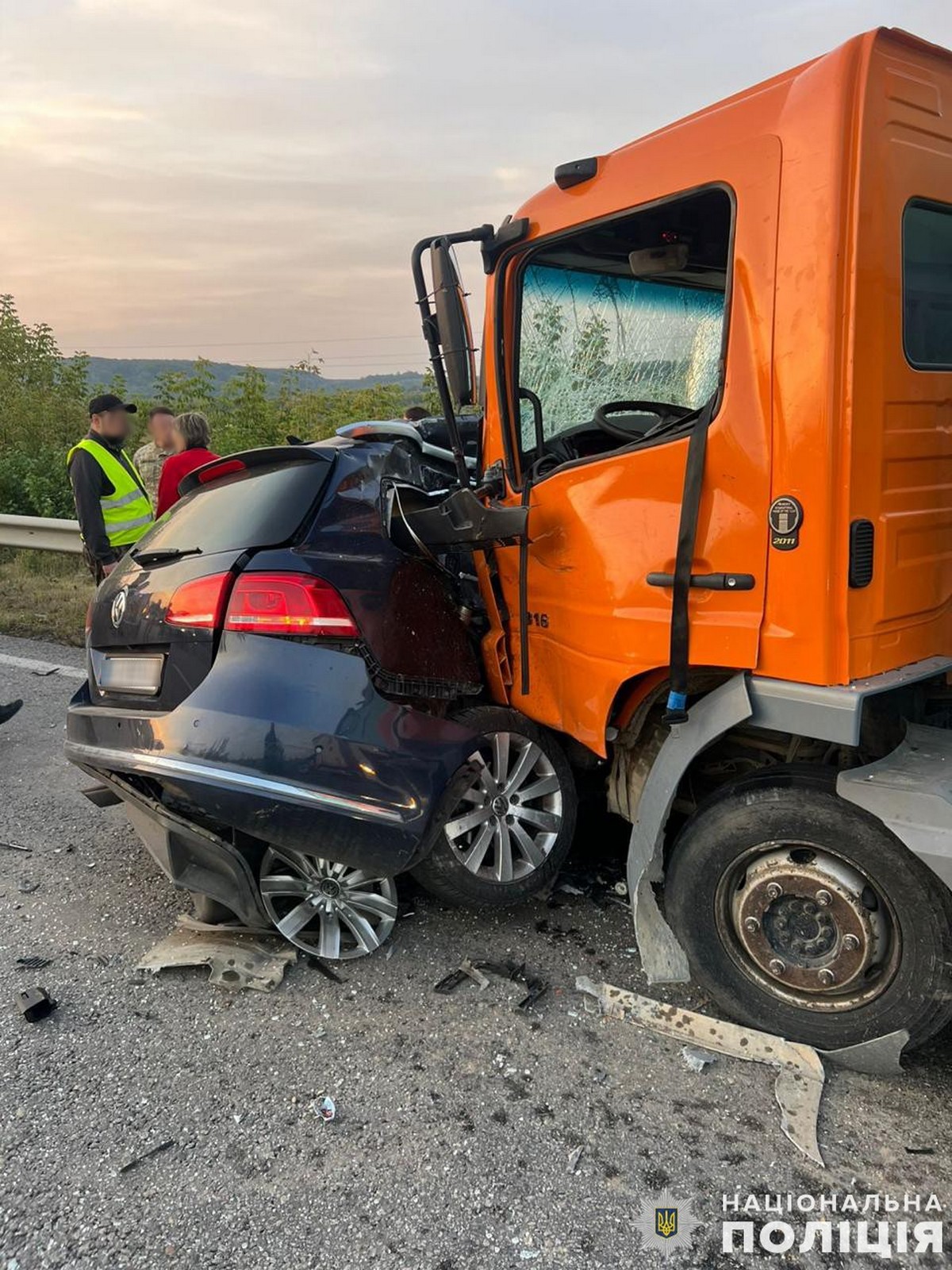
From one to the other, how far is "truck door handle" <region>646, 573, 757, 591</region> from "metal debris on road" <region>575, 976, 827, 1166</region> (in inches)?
48.7

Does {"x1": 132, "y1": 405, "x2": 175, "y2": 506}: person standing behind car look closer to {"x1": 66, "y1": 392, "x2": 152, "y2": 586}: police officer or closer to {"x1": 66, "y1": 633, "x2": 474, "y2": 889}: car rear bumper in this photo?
{"x1": 66, "y1": 392, "x2": 152, "y2": 586}: police officer

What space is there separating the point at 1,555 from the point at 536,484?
8856mm

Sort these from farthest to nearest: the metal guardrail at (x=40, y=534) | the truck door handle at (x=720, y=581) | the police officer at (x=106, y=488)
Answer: the metal guardrail at (x=40, y=534) → the police officer at (x=106, y=488) → the truck door handle at (x=720, y=581)

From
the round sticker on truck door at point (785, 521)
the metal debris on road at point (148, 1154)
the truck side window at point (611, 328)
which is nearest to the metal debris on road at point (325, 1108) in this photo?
the metal debris on road at point (148, 1154)

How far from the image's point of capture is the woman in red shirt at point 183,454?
18.1 ft

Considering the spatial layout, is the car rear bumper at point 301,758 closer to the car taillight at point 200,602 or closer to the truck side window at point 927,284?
the car taillight at point 200,602

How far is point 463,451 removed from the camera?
306 cm

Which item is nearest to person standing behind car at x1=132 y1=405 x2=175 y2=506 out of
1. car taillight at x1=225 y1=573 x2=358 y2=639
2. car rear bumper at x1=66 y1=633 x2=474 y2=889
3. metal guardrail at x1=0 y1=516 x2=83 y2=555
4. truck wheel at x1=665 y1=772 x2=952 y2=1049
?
metal guardrail at x1=0 y1=516 x2=83 y2=555

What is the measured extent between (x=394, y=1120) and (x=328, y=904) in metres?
0.77

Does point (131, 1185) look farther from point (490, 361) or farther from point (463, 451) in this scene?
point (490, 361)

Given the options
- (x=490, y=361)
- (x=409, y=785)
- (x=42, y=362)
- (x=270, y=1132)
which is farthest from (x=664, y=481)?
(x=42, y=362)

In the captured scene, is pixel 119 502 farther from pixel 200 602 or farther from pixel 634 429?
pixel 634 429

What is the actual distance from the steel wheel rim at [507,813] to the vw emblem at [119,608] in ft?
4.40

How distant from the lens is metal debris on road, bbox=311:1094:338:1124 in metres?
2.16
